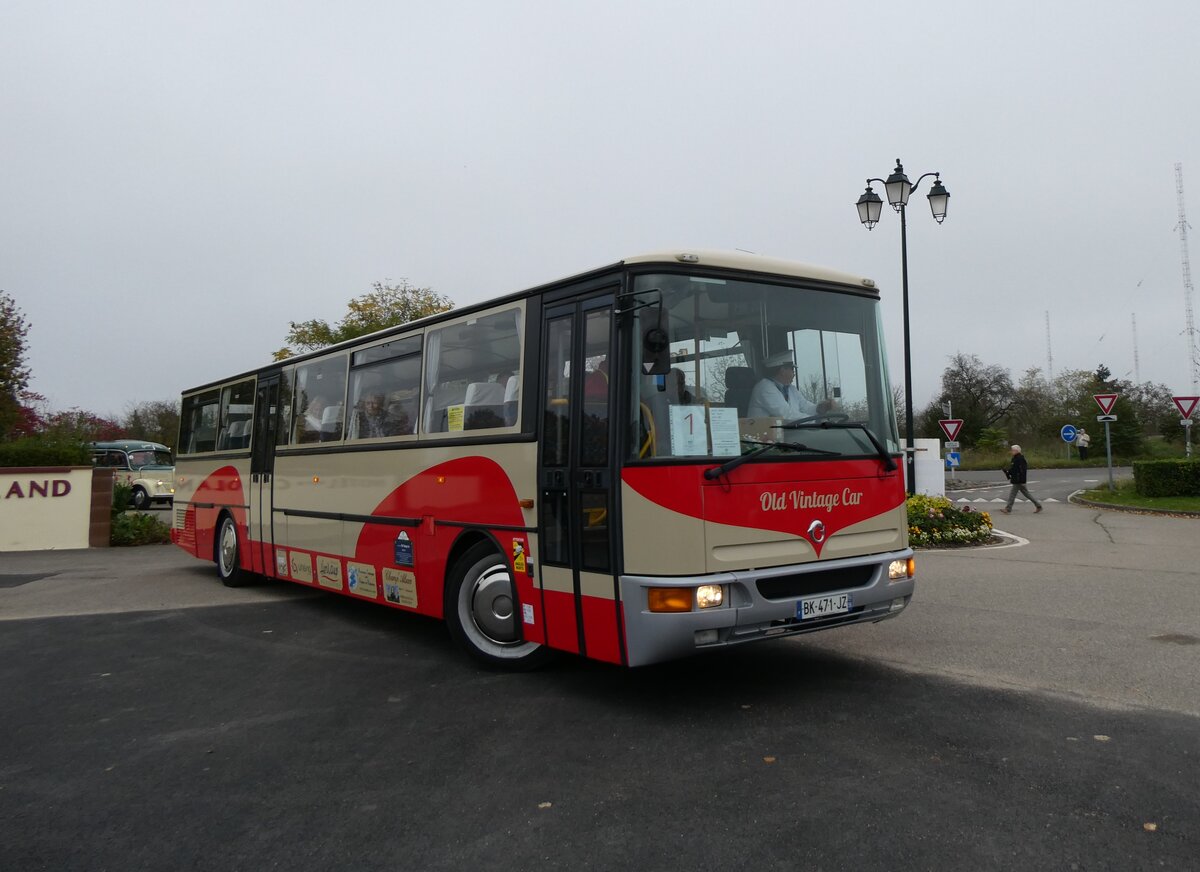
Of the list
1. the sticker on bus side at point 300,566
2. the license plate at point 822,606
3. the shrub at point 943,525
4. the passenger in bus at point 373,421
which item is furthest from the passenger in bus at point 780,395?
the shrub at point 943,525

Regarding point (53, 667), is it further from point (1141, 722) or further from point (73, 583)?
point (1141, 722)

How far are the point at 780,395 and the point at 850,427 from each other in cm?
61

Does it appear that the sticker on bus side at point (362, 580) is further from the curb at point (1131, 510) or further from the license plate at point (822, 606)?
the curb at point (1131, 510)

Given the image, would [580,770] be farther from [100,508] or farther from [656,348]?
[100,508]

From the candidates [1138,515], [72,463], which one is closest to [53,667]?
[72,463]

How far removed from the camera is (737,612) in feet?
17.3

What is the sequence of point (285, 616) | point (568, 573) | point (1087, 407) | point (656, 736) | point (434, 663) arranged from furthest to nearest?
1. point (1087, 407)
2. point (285, 616)
3. point (434, 663)
4. point (568, 573)
5. point (656, 736)

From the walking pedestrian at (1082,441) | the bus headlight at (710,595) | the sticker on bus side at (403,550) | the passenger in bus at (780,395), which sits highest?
the walking pedestrian at (1082,441)

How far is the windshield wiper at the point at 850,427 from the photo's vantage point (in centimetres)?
572

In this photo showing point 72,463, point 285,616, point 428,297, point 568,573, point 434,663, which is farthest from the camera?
point 428,297

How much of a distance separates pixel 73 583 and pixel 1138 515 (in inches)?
842

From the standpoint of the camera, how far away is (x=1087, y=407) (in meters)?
64.3

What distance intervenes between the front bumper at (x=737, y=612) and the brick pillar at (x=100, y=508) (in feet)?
51.5

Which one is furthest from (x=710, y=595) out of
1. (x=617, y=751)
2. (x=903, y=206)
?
(x=903, y=206)
